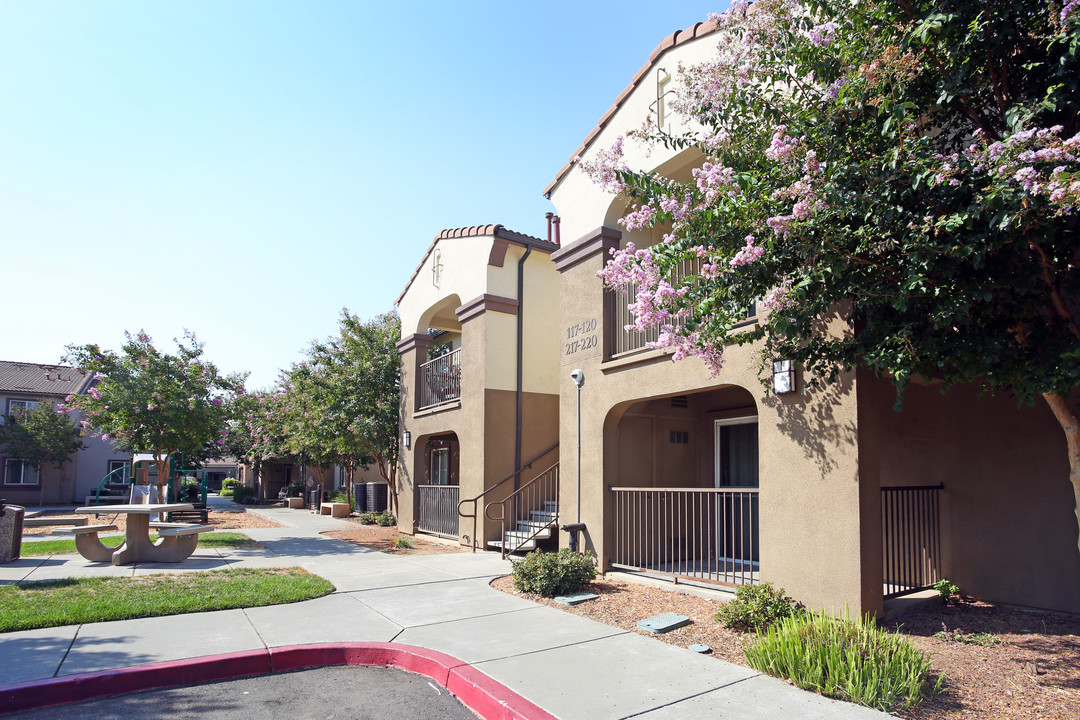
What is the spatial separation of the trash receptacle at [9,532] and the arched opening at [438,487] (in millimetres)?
7294

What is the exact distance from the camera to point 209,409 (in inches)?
600

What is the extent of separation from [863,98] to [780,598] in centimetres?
453

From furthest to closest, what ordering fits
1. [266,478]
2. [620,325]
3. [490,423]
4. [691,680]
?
1. [266,478]
2. [490,423]
3. [620,325]
4. [691,680]

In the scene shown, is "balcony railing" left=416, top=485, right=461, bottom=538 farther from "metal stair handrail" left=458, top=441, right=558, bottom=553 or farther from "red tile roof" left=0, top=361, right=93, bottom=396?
"red tile roof" left=0, top=361, right=93, bottom=396

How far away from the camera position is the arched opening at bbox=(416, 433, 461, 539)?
14.5 m

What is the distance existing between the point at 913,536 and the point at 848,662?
361 centimetres

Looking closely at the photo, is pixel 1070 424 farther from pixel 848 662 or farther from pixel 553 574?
pixel 553 574

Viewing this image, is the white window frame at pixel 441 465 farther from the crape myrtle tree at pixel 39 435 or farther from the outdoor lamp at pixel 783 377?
the crape myrtle tree at pixel 39 435

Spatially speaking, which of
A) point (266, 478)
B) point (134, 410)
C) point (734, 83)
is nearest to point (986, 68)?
point (734, 83)

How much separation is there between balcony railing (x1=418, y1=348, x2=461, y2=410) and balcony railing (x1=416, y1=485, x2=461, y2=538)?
192 centimetres

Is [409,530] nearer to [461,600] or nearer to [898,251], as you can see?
[461,600]

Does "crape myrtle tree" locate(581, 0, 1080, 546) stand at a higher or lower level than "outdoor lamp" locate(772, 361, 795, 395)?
higher

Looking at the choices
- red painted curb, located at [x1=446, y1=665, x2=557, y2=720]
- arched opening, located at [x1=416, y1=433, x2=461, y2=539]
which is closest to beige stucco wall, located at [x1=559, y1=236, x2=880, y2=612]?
red painted curb, located at [x1=446, y1=665, x2=557, y2=720]


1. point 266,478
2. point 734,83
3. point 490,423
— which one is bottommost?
point 266,478
